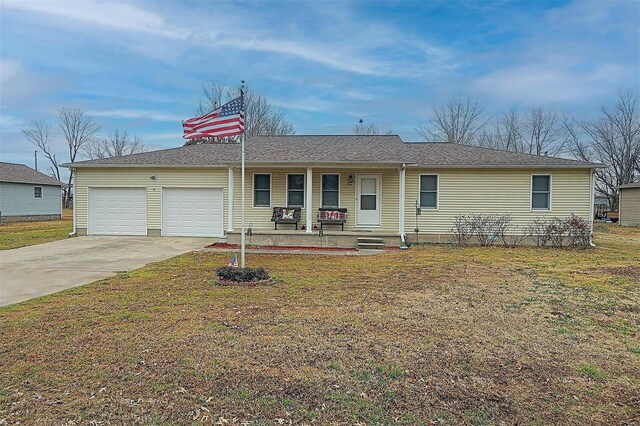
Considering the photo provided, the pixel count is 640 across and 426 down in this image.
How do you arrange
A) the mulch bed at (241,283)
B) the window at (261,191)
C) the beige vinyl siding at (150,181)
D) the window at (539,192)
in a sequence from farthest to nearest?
1. the beige vinyl siding at (150,181)
2. the window at (261,191)
3. the window at (539,192)
4. the mulch bed at (241,283)

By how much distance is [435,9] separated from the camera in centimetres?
1380

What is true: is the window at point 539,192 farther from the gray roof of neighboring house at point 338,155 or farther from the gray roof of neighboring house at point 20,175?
the gray roof of neighboring house at point 20,175

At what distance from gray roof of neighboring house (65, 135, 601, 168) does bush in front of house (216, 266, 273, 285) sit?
6300 millimetres

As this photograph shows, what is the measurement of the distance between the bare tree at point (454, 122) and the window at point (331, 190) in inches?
901

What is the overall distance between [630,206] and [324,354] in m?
29.7

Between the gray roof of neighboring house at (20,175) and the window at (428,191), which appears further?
the gray roof of neighboring house at (20,175)

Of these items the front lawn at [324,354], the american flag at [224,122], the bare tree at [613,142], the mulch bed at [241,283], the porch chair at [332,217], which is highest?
the bare tree at [613,142]

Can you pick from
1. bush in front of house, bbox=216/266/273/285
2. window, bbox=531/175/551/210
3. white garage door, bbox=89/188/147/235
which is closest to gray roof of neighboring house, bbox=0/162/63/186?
white garage door, bbox=89/188/147/235

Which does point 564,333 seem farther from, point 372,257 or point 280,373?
point 372,257

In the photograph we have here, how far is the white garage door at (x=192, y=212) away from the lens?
15.3 meters

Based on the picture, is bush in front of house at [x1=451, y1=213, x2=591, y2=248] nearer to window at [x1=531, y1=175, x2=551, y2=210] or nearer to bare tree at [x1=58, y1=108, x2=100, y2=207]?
window at [x1=531, y1=175, x2=551, y2=210]

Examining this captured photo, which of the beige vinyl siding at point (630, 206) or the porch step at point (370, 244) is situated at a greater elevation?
the beige vinyl siding at point (630, 206)

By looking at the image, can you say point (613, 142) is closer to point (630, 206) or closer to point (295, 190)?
point (630, 206)

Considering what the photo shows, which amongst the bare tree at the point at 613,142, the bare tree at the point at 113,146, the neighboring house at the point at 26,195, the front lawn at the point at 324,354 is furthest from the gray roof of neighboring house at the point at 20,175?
the bare tree at the point at 613,142
